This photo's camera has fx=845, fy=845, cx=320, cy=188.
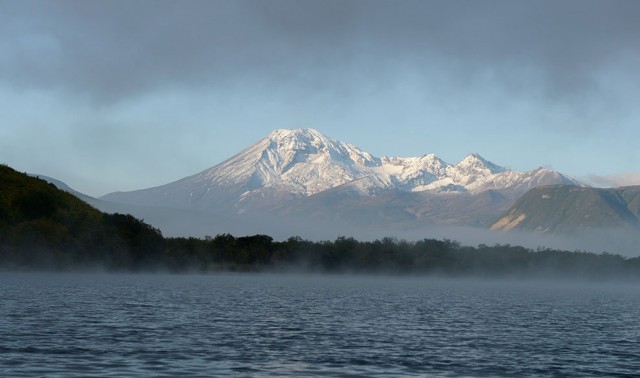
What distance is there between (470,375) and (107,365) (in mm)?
22925

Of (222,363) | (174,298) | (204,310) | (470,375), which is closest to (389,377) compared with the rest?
(470,375)

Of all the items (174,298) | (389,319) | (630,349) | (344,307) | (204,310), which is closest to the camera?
(630,349)

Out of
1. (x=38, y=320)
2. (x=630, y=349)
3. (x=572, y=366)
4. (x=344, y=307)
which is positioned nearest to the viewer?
(x=572, y=366)

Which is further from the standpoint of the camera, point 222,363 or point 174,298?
point 174,298

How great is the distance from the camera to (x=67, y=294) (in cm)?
12544

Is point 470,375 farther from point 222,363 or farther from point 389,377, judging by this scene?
point 222,363

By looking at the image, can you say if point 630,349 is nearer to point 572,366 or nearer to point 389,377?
point 572,366

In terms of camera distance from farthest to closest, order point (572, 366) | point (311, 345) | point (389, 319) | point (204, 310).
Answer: point (204, 310)
point (389, 319)
point (311, 345)
point (572, 366)

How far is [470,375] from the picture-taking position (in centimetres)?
5366

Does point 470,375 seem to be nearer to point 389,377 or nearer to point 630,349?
point 389,377

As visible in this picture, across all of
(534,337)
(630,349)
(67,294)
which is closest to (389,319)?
(534,337)

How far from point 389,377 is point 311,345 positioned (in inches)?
660

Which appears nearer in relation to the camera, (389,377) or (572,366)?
(389,377)

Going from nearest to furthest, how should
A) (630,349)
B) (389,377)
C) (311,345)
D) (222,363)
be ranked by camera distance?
1. (389,377)
2. (222,363)
3. (311,345)
4. (630,349)
